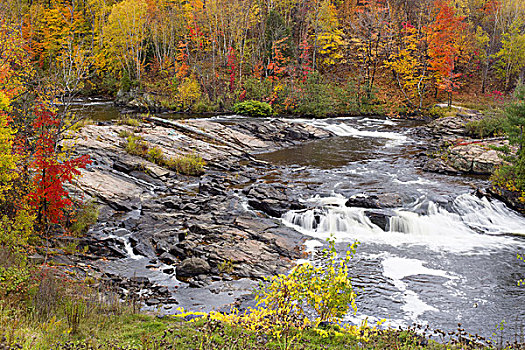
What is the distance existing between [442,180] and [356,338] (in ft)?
49.4

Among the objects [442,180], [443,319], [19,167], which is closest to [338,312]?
[443,319]

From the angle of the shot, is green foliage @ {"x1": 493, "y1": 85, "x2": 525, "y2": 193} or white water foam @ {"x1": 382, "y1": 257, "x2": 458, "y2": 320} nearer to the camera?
white water foam @ {"x1": 382, "y1": 257, "x2": 458, "y2": 320}

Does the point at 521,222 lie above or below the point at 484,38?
below

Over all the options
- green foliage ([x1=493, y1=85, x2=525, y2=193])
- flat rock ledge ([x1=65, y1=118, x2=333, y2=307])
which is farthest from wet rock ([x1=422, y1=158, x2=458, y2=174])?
flat rock ledge ([x1=65, y1=118, x2=333, y2=307])

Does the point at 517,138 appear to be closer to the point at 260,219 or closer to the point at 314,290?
the point at 260,219

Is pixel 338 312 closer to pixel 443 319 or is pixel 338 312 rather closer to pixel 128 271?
pixel 443 319

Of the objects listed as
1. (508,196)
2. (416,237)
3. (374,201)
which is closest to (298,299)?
(416,237)

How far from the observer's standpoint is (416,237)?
545 inches

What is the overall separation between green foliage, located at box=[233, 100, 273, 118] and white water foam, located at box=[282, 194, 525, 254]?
1982cm

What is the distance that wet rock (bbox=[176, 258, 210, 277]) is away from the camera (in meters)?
10.6

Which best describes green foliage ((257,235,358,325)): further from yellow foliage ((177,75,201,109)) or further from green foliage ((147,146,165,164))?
yellow foliage ((177,75,201,109))

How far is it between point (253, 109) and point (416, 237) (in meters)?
22.8

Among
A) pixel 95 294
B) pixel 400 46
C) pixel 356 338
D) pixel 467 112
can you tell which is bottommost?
pixel 95 294

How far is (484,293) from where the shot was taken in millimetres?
10141
